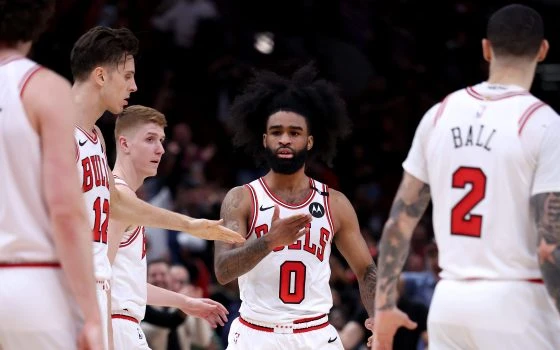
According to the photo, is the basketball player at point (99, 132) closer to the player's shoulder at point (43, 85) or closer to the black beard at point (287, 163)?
the black beard at point (287, 163)

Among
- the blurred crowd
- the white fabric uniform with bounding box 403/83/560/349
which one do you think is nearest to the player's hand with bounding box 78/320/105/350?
the white fabric uniform with bounding box 403/83/560/349

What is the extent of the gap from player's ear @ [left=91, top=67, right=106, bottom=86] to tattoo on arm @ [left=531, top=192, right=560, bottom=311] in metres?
3.05

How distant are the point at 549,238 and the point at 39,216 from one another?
2.23 meters

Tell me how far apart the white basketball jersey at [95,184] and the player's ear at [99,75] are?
0.35 m

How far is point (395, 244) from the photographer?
571 centimetres

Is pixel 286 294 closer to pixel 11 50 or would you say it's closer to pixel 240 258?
pixel 240 258

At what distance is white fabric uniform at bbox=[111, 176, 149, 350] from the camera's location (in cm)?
793

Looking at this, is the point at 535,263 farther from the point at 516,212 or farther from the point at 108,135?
the point at 108,135

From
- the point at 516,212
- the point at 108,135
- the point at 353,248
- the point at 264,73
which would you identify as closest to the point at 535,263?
the point at 516,212

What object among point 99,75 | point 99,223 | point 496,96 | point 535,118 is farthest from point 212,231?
point 535,118

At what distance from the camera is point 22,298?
473cm

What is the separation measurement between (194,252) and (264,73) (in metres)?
5.56

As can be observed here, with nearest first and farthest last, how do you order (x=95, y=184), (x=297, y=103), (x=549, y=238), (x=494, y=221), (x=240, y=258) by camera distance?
(x=549, y=238), (x=494, y=221), (x=95, y=184), (x=240, y=258), (x=297, y=103)

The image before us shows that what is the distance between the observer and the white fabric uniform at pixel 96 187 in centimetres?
693
